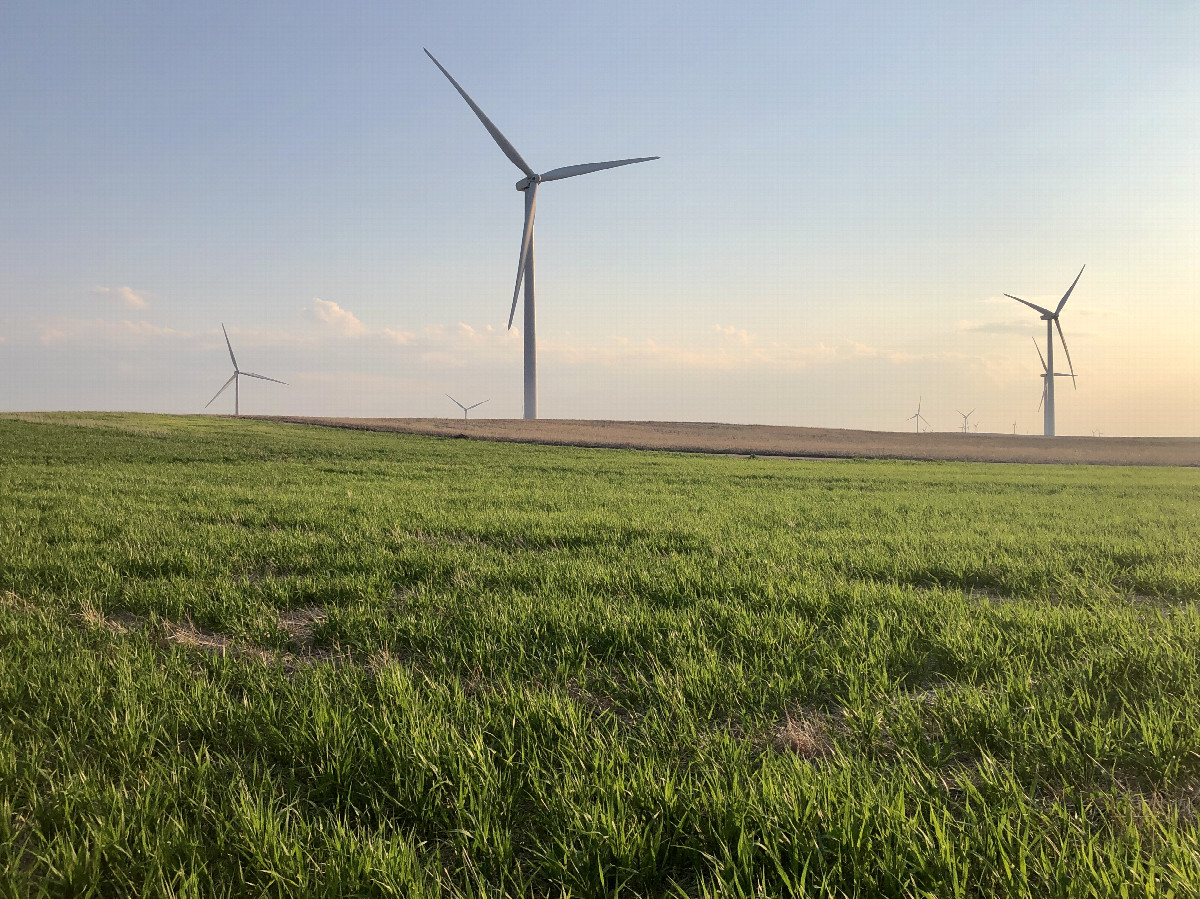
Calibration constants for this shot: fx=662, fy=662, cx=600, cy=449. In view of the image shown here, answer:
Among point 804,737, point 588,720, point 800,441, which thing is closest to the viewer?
point 804,737

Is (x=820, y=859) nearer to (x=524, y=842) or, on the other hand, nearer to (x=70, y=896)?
(x=524, y=842)

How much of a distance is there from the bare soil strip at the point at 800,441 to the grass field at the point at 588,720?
140 feet

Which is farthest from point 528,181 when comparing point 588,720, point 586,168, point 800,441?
point 588,720

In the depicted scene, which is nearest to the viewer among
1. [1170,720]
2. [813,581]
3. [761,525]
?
[1170,720]

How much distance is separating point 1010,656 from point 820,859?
10.5 ft

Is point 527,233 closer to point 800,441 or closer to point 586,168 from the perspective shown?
point 586,168

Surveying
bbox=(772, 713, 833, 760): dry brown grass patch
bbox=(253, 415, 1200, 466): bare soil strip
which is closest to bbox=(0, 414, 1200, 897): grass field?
bbox=(772, 713, 833, 760): dry brown grass patch

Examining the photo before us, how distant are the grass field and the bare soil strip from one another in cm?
4265

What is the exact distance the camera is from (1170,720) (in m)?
3.38

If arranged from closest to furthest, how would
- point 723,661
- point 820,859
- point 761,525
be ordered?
point 820,859
point 723,661
point 761,525

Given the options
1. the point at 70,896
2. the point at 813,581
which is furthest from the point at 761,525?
the point at 70,896

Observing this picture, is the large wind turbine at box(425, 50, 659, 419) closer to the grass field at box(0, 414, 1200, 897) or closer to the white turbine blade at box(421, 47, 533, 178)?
the white turbine blade at box(421, 47, 533, 178)

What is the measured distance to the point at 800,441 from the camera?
220ft

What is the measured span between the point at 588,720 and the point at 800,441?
2626 inches
